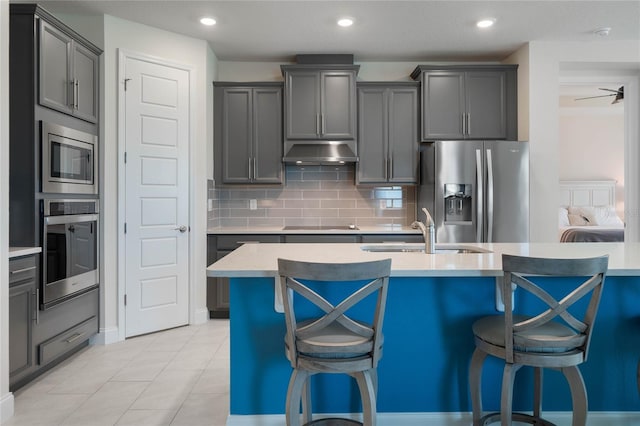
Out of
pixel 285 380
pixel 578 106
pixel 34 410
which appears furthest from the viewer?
pixel 578 106

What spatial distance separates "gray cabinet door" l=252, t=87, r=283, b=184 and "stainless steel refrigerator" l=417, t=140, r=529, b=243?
5.15 ft

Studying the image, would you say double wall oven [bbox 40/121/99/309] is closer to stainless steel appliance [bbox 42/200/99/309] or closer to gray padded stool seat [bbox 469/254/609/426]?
stainless steel appliance [bbox 42/200/99/309]

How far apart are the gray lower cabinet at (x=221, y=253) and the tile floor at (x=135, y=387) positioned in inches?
23.4

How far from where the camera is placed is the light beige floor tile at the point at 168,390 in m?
2.55

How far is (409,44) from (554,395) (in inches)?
133

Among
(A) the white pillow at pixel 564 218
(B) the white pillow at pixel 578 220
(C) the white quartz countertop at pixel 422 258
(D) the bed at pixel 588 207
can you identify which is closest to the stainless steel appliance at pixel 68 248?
(C) the white quartz countertop at pixel 422 258

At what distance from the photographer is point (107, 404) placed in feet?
8.37

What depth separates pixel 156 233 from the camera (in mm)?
3965

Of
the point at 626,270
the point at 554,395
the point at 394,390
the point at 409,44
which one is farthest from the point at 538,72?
the point at 394,390

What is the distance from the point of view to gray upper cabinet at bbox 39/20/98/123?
2.96m

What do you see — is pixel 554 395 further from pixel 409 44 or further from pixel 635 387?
pixel 409 44

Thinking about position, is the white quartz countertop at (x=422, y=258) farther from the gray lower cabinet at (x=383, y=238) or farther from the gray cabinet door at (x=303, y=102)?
the gray cabinet door at (x=303, y=102)

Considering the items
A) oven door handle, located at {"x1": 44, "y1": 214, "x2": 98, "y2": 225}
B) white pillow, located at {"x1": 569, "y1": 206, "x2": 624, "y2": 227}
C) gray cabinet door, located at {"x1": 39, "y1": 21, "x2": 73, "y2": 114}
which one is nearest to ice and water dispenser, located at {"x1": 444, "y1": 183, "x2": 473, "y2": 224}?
oven door handle, located at {"x1": 44, "y1": 214, "x2": 98, "y2": 225}

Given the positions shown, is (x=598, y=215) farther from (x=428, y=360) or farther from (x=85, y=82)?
(x=85, y=82)
